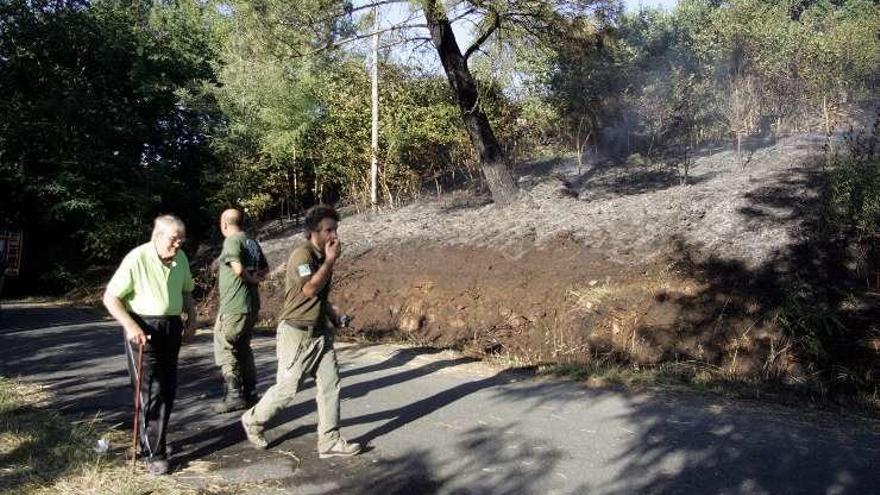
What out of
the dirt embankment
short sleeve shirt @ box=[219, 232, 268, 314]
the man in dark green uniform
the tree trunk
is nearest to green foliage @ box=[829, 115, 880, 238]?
the dirt embankment

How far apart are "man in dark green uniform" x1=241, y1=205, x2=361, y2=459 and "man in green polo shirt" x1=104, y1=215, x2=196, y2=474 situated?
639 millimetres

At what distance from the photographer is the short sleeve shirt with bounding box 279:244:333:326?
17.1 feet

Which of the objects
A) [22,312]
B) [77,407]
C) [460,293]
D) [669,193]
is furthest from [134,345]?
[22,312]

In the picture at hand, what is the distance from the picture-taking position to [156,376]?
5.03 m

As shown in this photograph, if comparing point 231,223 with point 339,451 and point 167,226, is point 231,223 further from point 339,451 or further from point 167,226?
point 339,451

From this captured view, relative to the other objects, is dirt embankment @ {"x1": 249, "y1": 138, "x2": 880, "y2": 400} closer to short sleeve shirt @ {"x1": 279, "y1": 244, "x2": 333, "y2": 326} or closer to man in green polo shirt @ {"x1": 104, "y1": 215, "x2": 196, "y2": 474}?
short sleeve shirt @ {"x1": 279, "y1": 244, "x2": 333, "y2": 326}

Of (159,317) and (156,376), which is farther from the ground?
(159,317)

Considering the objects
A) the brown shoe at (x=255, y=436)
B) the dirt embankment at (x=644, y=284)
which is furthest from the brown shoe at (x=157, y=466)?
the dirt embankment at (x=644, y=284)

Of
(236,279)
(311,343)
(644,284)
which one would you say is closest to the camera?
(311,343)

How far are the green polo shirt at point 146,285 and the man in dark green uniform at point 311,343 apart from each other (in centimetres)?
78

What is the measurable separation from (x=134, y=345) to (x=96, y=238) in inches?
618

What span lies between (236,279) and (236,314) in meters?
0.30

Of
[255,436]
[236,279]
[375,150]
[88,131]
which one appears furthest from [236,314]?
[88,131]

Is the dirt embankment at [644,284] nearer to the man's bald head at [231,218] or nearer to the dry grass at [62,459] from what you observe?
the man's bald head at [231,218]
